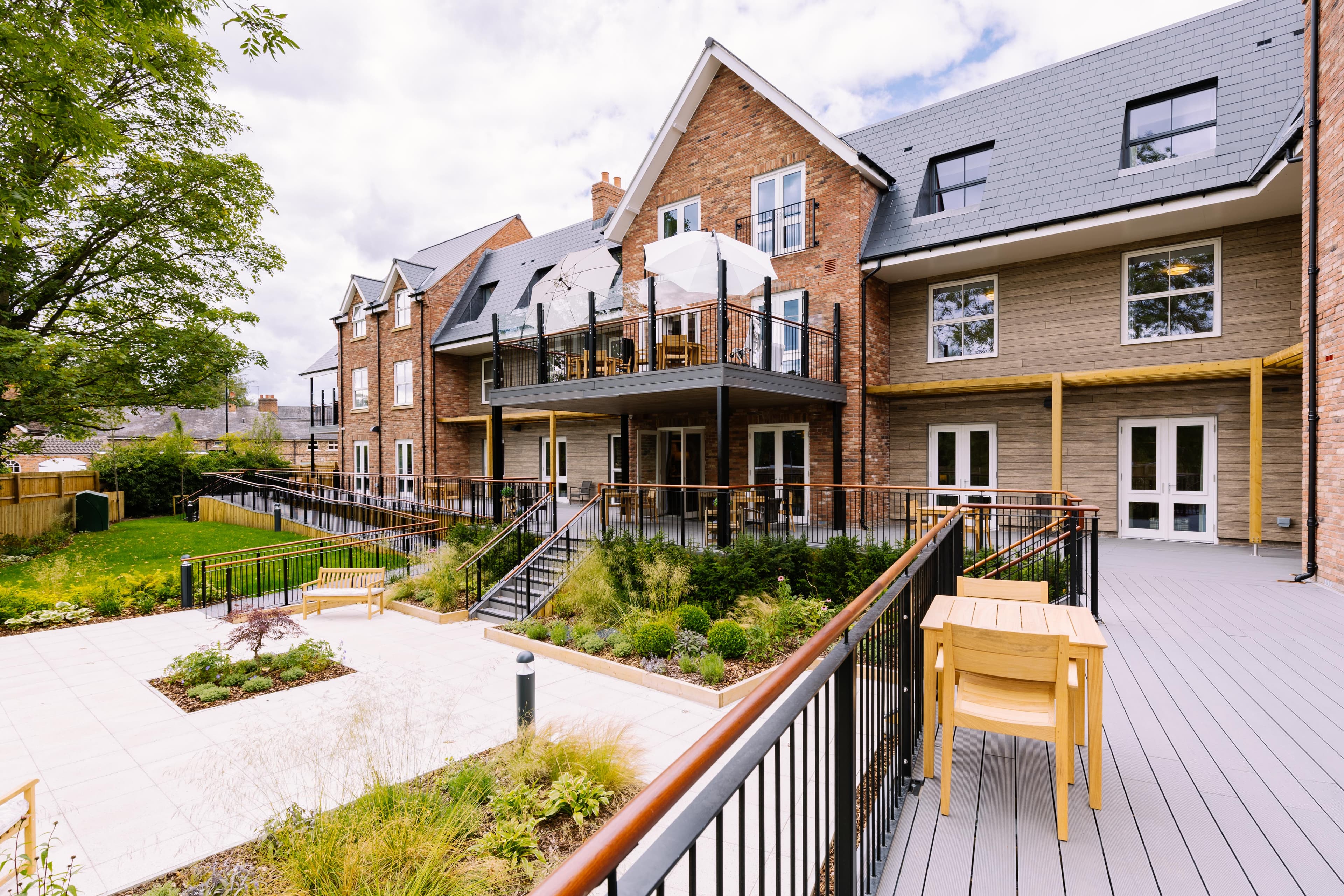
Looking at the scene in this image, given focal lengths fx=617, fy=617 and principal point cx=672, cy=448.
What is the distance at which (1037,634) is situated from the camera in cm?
286

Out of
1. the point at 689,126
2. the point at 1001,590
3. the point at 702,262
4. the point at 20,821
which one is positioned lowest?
the point at 20,821

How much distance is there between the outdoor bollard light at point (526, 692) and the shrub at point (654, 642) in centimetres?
244

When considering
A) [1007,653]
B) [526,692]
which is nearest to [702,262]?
[526,692]

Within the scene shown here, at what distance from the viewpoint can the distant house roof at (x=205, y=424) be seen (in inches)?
1693

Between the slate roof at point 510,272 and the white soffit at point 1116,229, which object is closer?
the white soffit at point 1116,229

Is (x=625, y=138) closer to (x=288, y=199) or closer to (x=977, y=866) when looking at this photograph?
(x=288, y=199)

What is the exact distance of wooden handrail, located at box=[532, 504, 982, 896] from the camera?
97 cm

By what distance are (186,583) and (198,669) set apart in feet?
17.9

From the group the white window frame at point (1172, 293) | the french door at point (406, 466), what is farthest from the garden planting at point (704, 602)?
the french door at point (406, 466)

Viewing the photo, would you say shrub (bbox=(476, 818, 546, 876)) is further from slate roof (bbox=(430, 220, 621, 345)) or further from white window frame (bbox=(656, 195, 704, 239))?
slate roof (bbox=(430, 220, 621, 345))

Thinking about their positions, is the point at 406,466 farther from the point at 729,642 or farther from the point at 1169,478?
the point at 1169,478

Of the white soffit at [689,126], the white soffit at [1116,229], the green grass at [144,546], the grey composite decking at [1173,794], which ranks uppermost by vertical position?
the white soffit at [689,126]

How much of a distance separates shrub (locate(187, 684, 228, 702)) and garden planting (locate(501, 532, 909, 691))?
3717mm

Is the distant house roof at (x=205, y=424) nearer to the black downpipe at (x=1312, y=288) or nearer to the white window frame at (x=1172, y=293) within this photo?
the white window frame at (x=1172, y=293)
